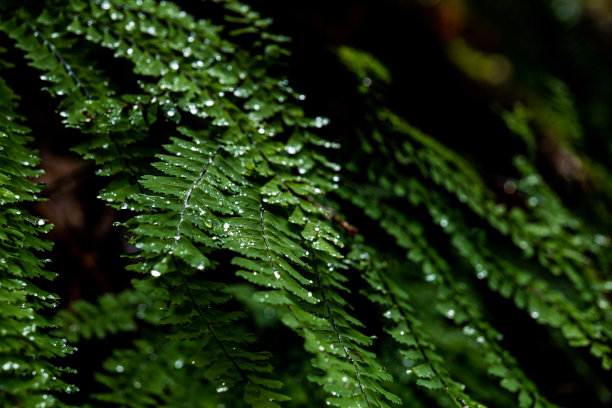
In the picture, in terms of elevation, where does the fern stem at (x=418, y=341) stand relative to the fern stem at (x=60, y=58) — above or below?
below

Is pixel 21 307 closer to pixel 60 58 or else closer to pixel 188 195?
pixel 188 195

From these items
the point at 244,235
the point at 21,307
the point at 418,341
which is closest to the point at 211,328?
the point at 244,235

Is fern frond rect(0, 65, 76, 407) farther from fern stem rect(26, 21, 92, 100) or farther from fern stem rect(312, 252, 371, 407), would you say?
fern stem rect(312, 252, 371, 407)

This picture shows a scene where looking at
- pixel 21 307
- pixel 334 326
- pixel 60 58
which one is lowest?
pixel 21 307

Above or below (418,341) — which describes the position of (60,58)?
above

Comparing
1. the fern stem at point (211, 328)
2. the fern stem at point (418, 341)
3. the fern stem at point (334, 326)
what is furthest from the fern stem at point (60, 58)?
the fern stem at point (418, 341)

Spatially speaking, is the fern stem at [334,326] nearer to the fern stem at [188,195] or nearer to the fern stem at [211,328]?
the fern stem at [211,328]

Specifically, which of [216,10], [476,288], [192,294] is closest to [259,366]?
[192,294]

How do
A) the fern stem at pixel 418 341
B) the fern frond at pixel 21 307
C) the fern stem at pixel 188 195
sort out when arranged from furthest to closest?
1. the fern stem at pixel 418 341
2. the fern stem at pixel 188 195
3. the fern frond at pixel 21 307
